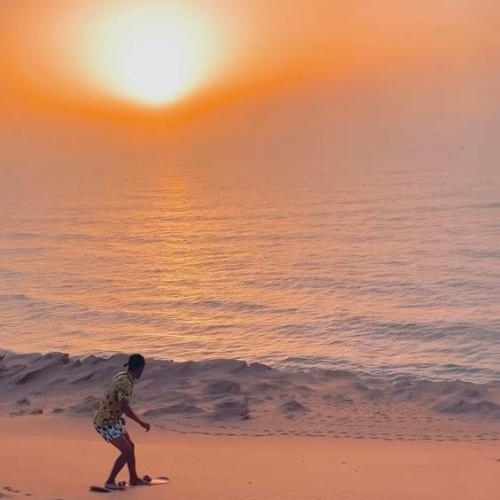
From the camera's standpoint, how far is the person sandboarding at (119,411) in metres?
9.55

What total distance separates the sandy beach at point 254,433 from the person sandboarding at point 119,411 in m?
0.35

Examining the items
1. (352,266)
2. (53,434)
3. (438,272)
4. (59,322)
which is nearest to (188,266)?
(352,266)

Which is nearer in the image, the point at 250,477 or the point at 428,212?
the point at 250,477

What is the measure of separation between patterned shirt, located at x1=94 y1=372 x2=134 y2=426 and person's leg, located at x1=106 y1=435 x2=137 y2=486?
0.27 meters

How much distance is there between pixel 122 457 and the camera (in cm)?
1006

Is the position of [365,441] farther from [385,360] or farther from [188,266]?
[188,266]

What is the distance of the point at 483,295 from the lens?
28.3m

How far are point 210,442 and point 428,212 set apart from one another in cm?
4856

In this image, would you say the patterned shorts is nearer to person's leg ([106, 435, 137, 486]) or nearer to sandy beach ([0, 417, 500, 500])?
person's leg ([106, 435, 137, 486])

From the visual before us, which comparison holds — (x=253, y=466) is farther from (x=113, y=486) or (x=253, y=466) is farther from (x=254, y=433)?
(x=113, y=486)

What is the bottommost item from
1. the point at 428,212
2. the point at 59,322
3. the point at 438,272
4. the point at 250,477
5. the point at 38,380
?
the point at 250,477

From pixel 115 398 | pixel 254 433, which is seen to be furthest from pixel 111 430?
pixel 254 433

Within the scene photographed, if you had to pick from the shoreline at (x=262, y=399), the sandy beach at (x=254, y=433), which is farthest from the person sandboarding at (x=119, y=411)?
the shoreline at (x=262, y=399)

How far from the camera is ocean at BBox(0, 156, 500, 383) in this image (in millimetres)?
22188
